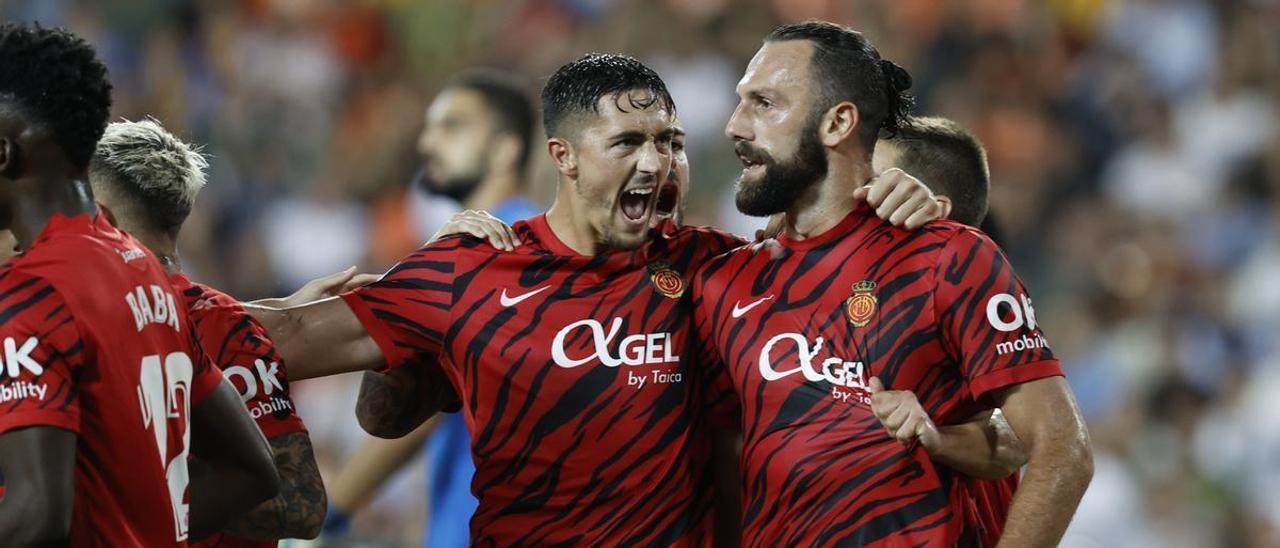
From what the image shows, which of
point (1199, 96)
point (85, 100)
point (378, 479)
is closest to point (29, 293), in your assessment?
point (85, 100)

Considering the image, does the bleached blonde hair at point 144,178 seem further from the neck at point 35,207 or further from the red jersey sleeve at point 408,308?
the neck at point 35,207

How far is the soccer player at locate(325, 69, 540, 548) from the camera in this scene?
6684 mm

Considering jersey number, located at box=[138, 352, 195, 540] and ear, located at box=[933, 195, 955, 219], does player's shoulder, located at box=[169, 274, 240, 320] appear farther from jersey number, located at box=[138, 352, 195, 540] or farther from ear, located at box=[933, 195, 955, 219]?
ear, located at box=[933, 195, 955, 219]

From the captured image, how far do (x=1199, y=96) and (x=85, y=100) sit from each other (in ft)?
32.1

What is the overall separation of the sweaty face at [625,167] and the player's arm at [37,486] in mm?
1863

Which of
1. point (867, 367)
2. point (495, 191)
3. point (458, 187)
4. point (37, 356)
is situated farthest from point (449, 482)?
point (37, 356)

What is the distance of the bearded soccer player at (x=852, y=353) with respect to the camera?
4160 mm

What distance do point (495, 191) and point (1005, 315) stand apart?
383 centimetres

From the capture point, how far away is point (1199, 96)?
38.7ft

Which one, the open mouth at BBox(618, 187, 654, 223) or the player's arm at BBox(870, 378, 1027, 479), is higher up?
the open mouth at BBox(618, 187, 654, 223)

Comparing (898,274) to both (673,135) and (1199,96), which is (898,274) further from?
(1199,96)

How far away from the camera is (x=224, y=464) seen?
365 centimetres

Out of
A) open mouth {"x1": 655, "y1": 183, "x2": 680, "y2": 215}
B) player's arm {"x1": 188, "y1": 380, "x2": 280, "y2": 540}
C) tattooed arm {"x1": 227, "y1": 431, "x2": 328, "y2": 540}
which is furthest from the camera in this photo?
open mouth {"x1": 655, "y1": 183, "x2": 680, "y2": 215}

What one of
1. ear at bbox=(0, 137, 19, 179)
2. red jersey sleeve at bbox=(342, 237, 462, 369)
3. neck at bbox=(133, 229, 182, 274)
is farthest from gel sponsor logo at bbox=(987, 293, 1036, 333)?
ear at bbox=(0, 137, 19, 179)
